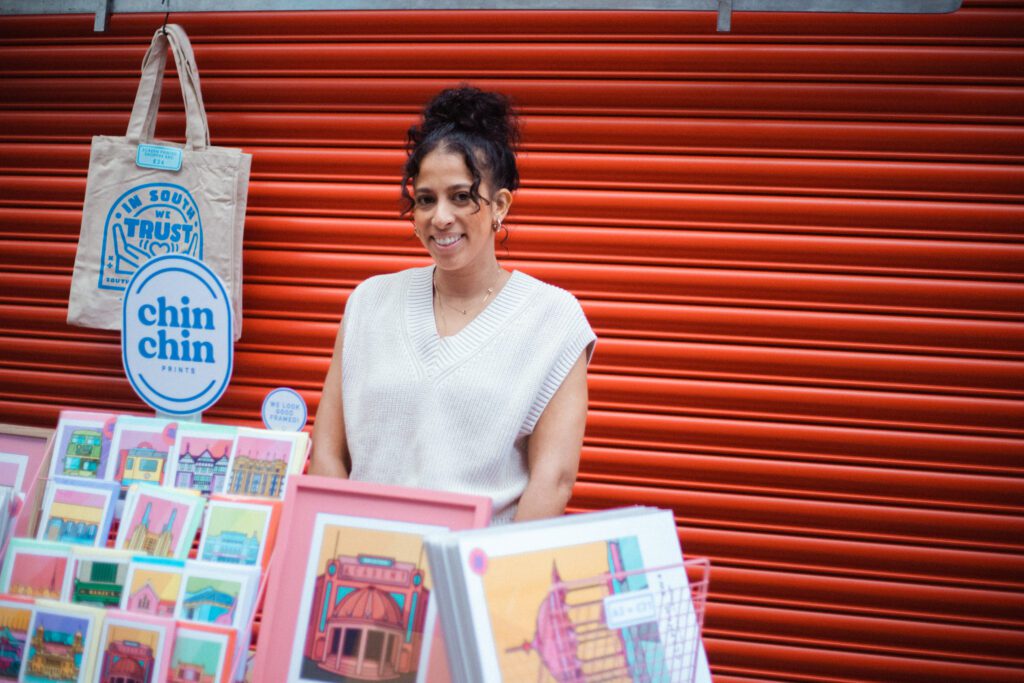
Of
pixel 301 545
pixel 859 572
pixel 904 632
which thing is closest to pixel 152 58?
pixel 301 545

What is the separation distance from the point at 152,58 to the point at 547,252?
1842 millimetres

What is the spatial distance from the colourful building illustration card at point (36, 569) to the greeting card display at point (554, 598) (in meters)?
1.00

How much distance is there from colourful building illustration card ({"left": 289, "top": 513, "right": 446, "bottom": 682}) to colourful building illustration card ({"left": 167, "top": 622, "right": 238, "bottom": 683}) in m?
0.15

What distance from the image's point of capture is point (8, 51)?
13.2 ft

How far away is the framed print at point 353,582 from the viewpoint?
1.58 m

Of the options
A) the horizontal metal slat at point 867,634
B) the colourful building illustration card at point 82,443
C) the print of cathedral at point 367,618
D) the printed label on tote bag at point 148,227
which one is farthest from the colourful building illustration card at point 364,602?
the printed label on tote bag at point 148,227

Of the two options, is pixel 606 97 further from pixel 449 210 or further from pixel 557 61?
pixel 449 210

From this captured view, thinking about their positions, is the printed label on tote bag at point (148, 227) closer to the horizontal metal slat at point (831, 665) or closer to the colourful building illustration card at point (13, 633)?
the colourful building illustration card at point (13, 633)

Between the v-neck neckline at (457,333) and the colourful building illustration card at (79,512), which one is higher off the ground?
the v-neck neckline at (457,333)

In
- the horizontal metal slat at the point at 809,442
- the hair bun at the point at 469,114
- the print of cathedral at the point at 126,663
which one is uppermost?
the hair bun at the point at 469,114

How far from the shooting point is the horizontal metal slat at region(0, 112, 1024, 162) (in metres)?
3.29

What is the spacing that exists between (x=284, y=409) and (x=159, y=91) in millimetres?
1671

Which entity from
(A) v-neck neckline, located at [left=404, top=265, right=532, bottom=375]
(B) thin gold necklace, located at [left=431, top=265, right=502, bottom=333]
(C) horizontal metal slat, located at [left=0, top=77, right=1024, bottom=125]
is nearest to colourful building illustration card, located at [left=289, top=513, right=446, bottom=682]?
(A) v-neck neckline, located at [left=404, top=265, right=532, bottom=375]

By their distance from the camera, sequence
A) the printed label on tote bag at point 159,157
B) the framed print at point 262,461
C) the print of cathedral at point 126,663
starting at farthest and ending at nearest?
the printed label on tote bag at point 159,157 → the framed print at point 262,461 → the print of cathedral at point 126,663
